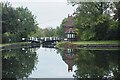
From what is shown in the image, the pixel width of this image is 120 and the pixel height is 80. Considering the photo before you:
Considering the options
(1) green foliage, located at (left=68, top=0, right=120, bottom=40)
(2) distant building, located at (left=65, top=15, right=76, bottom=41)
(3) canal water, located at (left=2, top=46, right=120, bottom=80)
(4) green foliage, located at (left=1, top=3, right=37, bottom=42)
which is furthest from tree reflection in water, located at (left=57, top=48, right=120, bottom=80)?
(2) distant building, located at (left=65, top=15, right=76, bottom=41)

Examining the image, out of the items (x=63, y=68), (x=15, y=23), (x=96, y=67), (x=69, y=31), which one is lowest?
(x=63, y=68)

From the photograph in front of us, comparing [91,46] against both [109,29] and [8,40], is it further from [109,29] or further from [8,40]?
[8,40]

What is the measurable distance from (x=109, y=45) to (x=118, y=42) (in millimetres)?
1660

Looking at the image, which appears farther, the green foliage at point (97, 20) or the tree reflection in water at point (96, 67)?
the green foliage at point (97, 20)

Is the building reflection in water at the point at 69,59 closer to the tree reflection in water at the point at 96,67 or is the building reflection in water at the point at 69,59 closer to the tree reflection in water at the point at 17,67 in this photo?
the tree reflection in water at the point at 96,67

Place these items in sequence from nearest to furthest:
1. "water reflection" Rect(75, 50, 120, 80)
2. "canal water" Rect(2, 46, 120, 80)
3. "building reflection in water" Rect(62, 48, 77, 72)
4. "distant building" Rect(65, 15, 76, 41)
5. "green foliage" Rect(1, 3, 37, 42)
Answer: "water reflection" Rect(75, 50, 120, 80)
"canal water" Rect(2, 46, 120, 80)
"building reflection in water" Rect(62, 48, 77, 72)
"green foliage" Rect(1, 3, 37, 42)
"distant building" Rect(65, 15, 76, 41)

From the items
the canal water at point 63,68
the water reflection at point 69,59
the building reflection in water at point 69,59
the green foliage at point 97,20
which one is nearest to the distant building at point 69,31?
the green foliage at point 97,20

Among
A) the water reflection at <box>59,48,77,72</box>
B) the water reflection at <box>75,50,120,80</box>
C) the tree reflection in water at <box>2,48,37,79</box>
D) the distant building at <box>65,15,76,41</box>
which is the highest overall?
the distant building at <box>65,15,76,41</box>

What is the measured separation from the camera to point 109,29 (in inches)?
1439

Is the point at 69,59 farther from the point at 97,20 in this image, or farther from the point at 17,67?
the point at 97,20

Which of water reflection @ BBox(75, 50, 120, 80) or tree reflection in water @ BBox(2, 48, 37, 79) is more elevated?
water reflection @ BBox(75, 50, 120, 80)

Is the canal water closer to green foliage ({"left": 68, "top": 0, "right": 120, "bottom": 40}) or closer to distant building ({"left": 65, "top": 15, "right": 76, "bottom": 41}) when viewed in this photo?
green foliage ({"left": 68, "top": 0, "right": 120, "bottom": 40})

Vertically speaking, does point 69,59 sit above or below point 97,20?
below

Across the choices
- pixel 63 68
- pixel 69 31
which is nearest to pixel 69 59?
pixel 63 68
